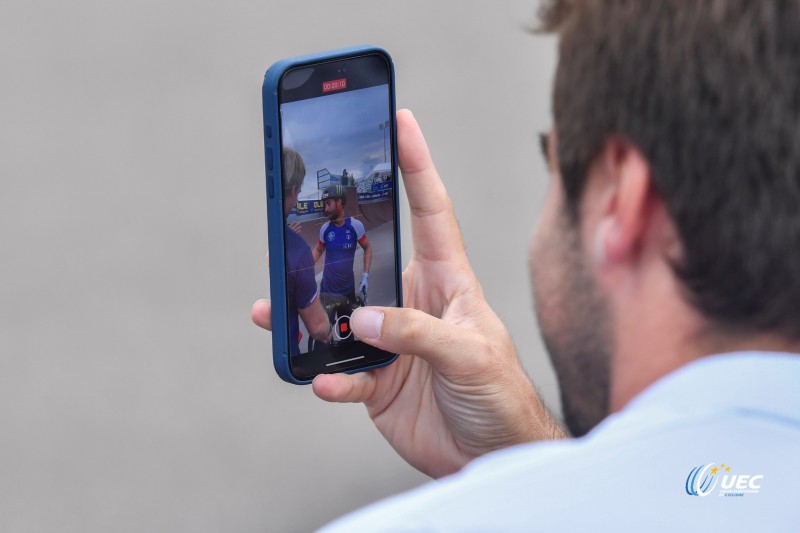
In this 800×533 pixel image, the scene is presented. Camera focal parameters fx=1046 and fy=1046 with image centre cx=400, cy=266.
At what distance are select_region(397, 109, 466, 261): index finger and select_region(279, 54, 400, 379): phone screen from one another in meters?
0.03

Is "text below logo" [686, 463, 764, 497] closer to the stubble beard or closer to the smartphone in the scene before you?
the stubble beard

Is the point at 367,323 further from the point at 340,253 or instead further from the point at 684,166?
the point at 684,166

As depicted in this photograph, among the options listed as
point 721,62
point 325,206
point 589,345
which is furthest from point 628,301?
point 325,206

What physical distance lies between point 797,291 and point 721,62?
0.18 meters

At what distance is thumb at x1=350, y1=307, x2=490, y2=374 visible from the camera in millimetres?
1305

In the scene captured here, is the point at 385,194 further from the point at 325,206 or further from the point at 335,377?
the point at 335,377

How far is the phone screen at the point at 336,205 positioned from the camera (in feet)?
4.11

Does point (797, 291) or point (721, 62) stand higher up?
point (721, 62)

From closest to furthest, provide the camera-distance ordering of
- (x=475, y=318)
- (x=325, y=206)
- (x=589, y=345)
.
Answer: (x=589, y=345)
(x=325, y=206)
(x=475, y=318)

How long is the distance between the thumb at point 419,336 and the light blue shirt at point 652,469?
1.94 feet

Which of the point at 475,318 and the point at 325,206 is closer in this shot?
the point at 325,206

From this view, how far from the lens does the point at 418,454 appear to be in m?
1.51

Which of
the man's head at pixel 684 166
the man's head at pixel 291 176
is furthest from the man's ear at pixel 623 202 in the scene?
the man's head at pixel 291 176

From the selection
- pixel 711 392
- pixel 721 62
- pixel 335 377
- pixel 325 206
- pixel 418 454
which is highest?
pixel 721 62
